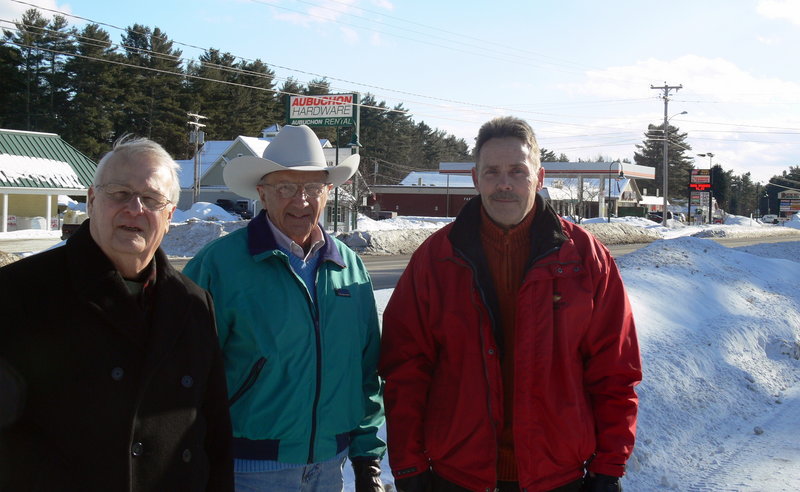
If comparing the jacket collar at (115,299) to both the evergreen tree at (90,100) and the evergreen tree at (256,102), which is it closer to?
the evergreen tree at (90,100)

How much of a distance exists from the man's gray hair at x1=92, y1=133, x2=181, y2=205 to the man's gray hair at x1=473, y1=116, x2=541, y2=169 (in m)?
1.38

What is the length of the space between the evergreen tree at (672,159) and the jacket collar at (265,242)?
11555 centimetres

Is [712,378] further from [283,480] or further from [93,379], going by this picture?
[93,379]

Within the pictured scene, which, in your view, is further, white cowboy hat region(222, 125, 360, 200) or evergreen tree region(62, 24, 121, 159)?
evergreen tree region(62, 24, 121, 159)

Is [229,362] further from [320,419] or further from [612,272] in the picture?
[612,272]

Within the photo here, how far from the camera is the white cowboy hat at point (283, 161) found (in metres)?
3.16

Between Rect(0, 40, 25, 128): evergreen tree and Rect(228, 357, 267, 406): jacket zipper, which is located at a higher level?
Rect(0, 40, 25, 128): evergreen tree

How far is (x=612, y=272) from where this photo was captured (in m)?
3.14

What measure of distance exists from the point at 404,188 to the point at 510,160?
69.6 metres

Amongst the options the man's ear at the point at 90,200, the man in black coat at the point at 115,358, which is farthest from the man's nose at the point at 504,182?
the man's ear at the point at 90,200

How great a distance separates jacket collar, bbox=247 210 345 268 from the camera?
9.77 ft

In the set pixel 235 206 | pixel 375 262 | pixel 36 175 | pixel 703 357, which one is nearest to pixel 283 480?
pixel 703 357

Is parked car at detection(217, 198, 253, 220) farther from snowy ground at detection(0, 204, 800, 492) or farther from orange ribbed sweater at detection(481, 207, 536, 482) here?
orange ribbed sweater at detection(481, 207, 536, 482)

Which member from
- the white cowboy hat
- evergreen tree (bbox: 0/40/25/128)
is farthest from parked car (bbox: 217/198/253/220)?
the white cowboy hat
